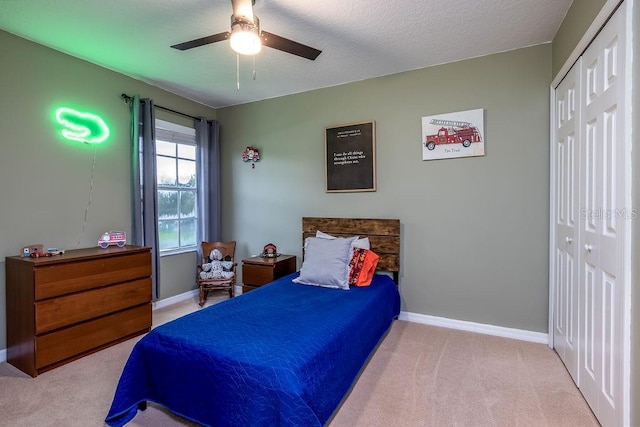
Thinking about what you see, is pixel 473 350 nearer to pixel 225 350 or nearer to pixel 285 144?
pixel 225 350

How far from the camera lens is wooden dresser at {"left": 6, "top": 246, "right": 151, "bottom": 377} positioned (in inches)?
92.0

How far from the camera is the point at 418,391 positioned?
210 cm

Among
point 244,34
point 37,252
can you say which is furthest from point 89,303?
point 244,34

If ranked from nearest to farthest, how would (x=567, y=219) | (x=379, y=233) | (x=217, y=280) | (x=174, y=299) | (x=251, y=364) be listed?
(x=251, y=364), (x=567, y=219), (x=379, y=233), (x=217, y=280), (x=174, y=299)

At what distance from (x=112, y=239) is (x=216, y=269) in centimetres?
119

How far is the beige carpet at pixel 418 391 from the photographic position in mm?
1840

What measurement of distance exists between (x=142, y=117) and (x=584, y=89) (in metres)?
3.94

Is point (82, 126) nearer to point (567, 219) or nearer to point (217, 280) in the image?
point (217, 280)

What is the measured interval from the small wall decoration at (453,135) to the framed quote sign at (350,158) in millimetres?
574

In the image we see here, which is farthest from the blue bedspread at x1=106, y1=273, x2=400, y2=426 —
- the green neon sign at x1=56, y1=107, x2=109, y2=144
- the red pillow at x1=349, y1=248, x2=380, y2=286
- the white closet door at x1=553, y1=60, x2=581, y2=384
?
the green neon sign at x1=56, y1=107, x2=109, y2=144

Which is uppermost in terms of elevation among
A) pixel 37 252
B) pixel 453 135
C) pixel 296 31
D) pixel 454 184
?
→ pixel 296 31

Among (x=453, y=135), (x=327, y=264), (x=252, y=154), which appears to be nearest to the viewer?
(x=327, y=264)

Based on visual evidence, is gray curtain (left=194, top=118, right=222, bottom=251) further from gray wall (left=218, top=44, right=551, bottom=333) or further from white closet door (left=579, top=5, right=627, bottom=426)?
white closet door (left=579, top=5, right=627, bottom=426)

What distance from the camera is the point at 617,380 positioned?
1.54 m
